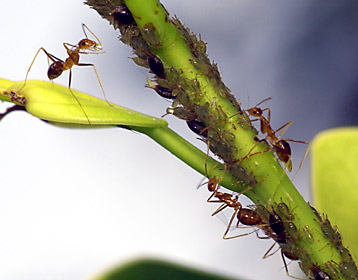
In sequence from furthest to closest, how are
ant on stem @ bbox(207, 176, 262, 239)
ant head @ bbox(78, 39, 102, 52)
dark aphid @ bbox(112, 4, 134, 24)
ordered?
ant head @ bbox(78, 39, 102, 52) → ant on stem @ bbox(207, 176, 262, 239) → dark aphid @ bbox(112, 4, 134, 24)

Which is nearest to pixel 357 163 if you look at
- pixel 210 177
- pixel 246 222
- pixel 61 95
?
pixel 246 222

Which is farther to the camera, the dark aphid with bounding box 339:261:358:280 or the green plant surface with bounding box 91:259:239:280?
the green plant surface with bounding box 91:259:239:280

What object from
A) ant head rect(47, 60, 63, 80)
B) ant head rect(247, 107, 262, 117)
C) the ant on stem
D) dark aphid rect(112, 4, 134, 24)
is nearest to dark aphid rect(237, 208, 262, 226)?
the ant on stem

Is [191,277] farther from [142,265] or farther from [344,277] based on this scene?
[344,277]

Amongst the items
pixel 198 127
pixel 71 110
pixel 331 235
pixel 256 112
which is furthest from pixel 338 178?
pixel 71 110

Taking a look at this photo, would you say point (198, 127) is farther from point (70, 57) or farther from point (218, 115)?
point (70, 57)

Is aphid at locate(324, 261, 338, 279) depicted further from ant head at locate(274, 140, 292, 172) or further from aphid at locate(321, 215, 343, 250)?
ant head at locate(274, 140, 292, 172)
